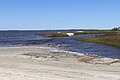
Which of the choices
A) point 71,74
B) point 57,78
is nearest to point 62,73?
point 71,74

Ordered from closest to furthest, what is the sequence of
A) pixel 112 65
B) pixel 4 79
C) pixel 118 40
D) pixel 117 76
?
pixel 4 79, pixel 117 76, pixel 112 65, pixel 118 40

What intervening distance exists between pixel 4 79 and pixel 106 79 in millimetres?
6043

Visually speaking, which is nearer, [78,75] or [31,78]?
[31,78]

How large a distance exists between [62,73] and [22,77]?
326cm

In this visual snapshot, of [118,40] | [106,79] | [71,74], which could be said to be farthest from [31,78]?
[118,40]

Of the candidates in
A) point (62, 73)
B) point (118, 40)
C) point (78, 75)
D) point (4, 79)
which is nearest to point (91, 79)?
point (78, 75)

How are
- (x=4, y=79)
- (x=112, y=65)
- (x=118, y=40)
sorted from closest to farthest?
(x=4, y=79), (x=112, y=65), (x=118, y=40)

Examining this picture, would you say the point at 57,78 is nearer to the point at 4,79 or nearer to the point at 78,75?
the point at 78,75

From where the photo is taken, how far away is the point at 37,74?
20.5 m

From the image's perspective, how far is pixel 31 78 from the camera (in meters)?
18.6

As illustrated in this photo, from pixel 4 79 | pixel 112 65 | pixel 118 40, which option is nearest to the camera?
pixel 4 79

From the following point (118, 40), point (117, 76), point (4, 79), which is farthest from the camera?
point (118, 40)

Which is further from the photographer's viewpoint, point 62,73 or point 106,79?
point 62,73

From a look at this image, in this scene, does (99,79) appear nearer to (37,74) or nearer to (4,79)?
(37,74)
